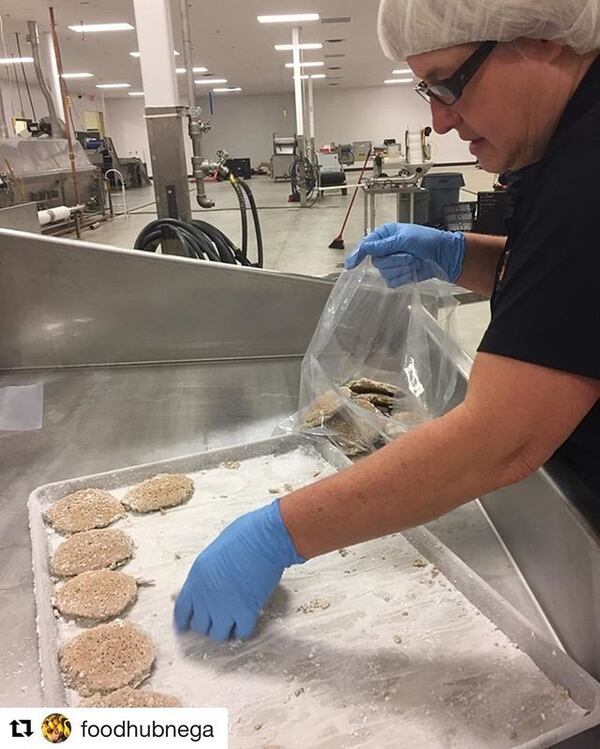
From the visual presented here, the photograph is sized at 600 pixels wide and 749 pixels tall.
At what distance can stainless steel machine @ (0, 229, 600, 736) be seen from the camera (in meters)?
0.90

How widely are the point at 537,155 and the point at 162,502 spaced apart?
32.9 inches

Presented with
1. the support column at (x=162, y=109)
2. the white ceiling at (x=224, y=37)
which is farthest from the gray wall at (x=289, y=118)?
the support column at (x=162, y=109)

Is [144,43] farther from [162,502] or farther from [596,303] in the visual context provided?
[596,303]

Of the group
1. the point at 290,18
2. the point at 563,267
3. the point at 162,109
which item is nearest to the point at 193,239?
A: the point at 162,109

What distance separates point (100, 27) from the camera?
344 inches

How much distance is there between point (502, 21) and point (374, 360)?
874 mm

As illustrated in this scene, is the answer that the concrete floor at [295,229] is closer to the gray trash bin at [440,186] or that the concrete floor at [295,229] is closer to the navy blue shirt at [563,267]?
the gray trash bin at [440,186]

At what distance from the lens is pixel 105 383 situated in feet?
6.03

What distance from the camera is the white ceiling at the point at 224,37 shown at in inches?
305

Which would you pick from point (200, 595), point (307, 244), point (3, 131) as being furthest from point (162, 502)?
point (3, 131)

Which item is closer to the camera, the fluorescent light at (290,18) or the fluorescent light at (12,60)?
the fluorescent light at (290,18)

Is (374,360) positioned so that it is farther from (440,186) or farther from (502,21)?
(440,186)

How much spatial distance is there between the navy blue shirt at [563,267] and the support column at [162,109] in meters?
2.55
